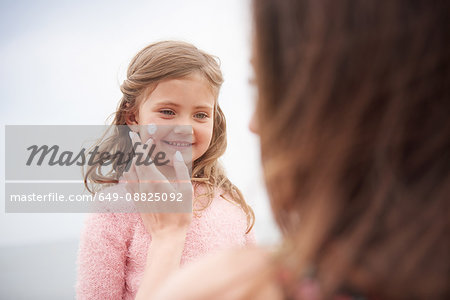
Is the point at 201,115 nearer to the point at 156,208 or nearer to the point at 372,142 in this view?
the point at 156,208

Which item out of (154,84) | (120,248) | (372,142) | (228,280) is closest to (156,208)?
(120,248)

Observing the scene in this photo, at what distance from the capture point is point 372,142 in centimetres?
50

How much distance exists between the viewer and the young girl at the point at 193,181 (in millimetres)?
1254

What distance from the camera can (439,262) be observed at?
0.47 meters

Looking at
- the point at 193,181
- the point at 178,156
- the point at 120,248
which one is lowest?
the point at 120,248

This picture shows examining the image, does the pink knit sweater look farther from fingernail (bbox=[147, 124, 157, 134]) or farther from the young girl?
fingernail (bbox=[147, 124, 157, 134])

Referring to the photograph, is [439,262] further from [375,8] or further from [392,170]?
[375,8]

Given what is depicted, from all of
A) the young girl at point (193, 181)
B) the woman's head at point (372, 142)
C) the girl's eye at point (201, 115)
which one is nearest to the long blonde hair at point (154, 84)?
the young girl at point (193, 181)

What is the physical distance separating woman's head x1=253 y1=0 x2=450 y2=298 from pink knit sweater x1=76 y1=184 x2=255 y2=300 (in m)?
0.90

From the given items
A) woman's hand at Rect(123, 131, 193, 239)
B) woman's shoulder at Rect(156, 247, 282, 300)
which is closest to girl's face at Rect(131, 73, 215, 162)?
woman's hand at Rect(123, 131, 193, 239)

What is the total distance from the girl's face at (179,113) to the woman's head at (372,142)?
88 cm

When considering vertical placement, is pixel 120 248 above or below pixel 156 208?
below

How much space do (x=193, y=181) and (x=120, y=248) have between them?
405 mm

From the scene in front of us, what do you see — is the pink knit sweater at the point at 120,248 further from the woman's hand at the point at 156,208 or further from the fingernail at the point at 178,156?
the fingernail at the point at 178,156
